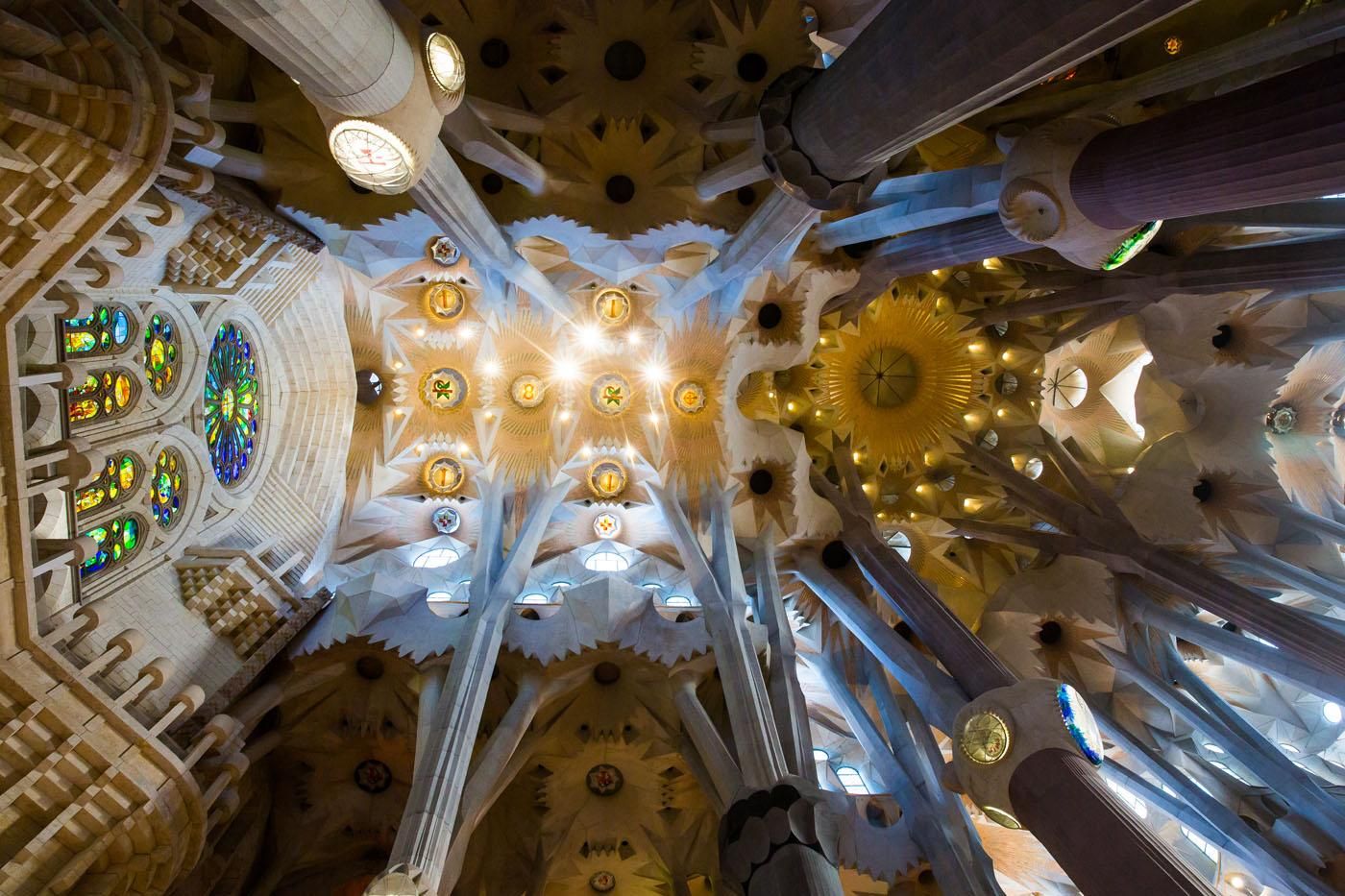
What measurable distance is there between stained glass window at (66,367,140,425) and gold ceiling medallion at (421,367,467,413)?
5367mm

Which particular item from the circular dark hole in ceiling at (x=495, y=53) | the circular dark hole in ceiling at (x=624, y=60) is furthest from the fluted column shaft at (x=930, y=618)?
the circular dark hole in ceiling at (x=495, y=53)

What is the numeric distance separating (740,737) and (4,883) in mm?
6428

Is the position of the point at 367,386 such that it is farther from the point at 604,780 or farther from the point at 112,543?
the point at 604,780

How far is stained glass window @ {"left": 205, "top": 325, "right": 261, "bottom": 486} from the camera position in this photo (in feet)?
31.3

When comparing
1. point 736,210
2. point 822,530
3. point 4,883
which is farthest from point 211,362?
point 822,530

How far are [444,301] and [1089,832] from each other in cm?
1135

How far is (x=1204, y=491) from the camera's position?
41.2ft

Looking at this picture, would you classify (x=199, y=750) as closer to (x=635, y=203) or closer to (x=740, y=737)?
(x=740, y=737)

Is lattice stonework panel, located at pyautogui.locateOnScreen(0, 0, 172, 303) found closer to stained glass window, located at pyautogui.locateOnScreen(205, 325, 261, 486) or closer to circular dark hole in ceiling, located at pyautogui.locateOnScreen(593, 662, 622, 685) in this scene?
stained glass window, located at pyautogui.locateOnScreen(205, 325, 261, 486)

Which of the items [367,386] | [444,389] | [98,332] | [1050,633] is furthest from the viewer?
[444,389]

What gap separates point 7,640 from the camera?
6.01 meters

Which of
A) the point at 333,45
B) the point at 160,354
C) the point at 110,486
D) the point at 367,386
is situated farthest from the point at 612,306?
the point at 333,45

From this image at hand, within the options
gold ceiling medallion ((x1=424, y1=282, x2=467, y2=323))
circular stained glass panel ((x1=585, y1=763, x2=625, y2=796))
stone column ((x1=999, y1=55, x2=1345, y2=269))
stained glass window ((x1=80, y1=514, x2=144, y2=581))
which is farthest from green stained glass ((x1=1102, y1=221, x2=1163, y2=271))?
gold ceiling medallion ((x1=424, y1=282, x2=467, y2=323))

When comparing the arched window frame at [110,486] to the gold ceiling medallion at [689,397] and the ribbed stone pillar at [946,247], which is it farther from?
the ribbed stone pillar at [946,247]
